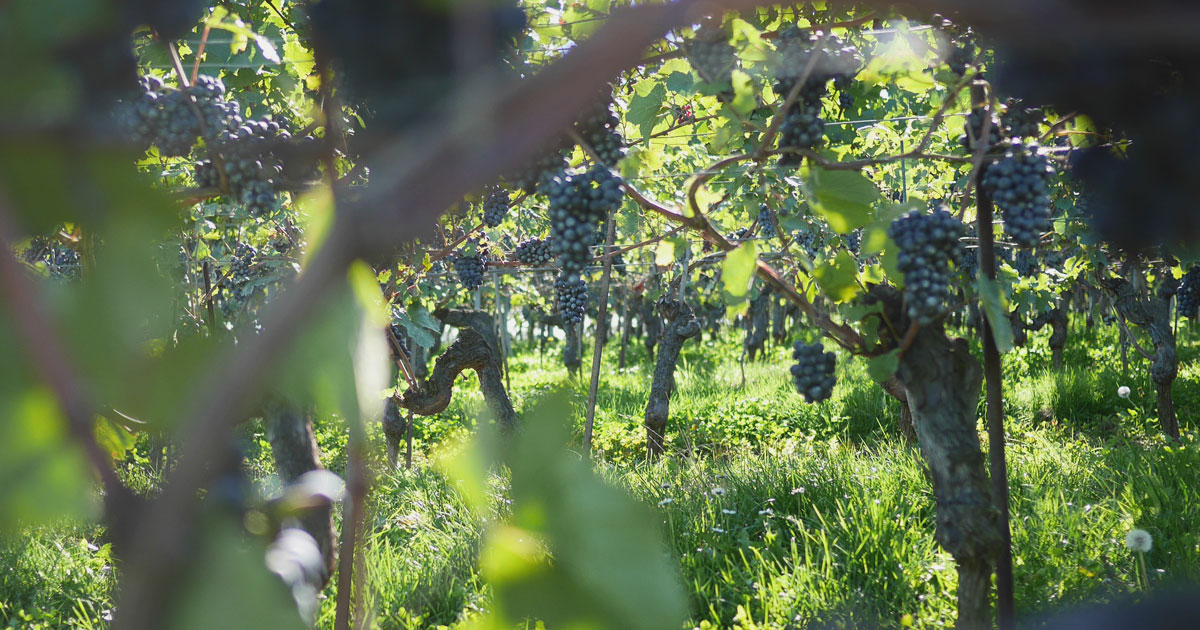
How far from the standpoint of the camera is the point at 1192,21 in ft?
1.46

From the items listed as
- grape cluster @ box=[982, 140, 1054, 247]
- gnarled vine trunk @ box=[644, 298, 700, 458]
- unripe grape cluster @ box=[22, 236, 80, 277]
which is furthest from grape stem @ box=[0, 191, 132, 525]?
gnarled vine trunk @ box=[644, 298, 700, 458]

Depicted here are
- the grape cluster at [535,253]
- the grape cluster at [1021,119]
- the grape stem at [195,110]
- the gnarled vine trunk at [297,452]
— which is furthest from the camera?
the grape cluster at [535,253]

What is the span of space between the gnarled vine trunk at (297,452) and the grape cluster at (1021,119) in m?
1.35

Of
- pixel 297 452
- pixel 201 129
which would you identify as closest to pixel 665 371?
pixel 201 129

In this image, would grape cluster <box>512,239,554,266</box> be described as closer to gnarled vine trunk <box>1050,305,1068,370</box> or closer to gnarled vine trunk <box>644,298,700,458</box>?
gnarled vine trunk <box>644,298,700,458</box>

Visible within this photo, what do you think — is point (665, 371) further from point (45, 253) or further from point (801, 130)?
point (801, 130)

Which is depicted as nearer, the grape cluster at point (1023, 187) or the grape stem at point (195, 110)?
the grape stem at point (195, 110)

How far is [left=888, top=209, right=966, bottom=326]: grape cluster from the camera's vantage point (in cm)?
111

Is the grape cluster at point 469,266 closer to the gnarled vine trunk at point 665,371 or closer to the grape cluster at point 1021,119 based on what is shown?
the gnarled vine trunk at point 665,371

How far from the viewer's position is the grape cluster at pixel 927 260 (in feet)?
3.64

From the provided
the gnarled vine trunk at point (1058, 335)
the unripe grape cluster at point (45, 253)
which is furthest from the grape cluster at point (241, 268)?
the gnarled vine trunk at point (1058, 335)

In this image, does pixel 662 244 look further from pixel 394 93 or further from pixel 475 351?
pixel 475 351

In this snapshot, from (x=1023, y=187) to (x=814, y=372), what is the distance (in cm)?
49

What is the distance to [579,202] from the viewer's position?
1181 millimetres
